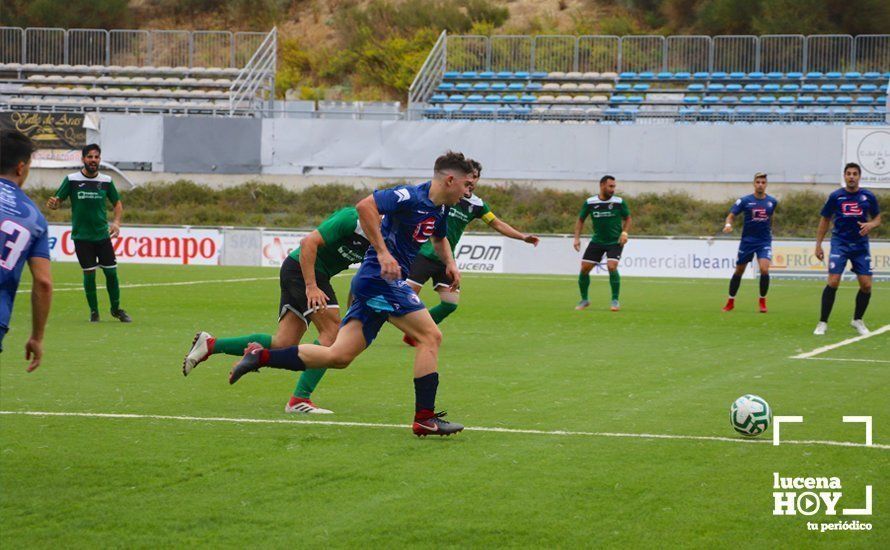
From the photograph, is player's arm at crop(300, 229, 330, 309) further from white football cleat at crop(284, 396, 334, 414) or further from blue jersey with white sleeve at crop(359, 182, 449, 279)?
white football cleat at crop(284, 396, 334, 414)

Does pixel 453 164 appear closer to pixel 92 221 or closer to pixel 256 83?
pixel 92 221

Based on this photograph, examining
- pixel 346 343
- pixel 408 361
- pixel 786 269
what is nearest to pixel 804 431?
pixel 346 343

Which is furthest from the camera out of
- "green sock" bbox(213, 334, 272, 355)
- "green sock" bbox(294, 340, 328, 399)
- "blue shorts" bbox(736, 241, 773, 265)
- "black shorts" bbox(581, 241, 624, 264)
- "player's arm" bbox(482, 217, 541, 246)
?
"black shorts" bbox(581, 241, 624, 264)

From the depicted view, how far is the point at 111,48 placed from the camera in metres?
49.4

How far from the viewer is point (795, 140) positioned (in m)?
41.2

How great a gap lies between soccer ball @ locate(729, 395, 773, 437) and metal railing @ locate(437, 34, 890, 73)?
3930 centimetres

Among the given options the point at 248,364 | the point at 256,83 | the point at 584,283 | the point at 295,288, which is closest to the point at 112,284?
the point at 584,283

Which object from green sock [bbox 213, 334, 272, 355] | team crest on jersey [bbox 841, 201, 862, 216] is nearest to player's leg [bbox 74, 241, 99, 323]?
green sock [bbox 213, 334, 272, 355]

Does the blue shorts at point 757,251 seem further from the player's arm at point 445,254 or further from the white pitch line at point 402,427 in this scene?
the white pitch line at point 402,427

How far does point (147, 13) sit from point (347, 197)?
32063 mm

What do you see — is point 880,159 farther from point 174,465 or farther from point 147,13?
point 147,13

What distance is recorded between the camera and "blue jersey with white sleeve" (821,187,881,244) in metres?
16.0

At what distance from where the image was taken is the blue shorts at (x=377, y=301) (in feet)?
26.6

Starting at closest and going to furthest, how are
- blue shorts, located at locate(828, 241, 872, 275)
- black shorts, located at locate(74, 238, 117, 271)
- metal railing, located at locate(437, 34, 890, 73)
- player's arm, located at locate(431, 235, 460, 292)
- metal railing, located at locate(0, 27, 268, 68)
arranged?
player's arm, located at locate(431, 235, 460, 292), blue shorts, located at locate(828, 241, 872, 275), black shorts, located at locate(74, 238, 117, 271), metal railing, located at locate(437, 34, 890, 73), metal railing, located at locate(0, 27, 268, 68)
